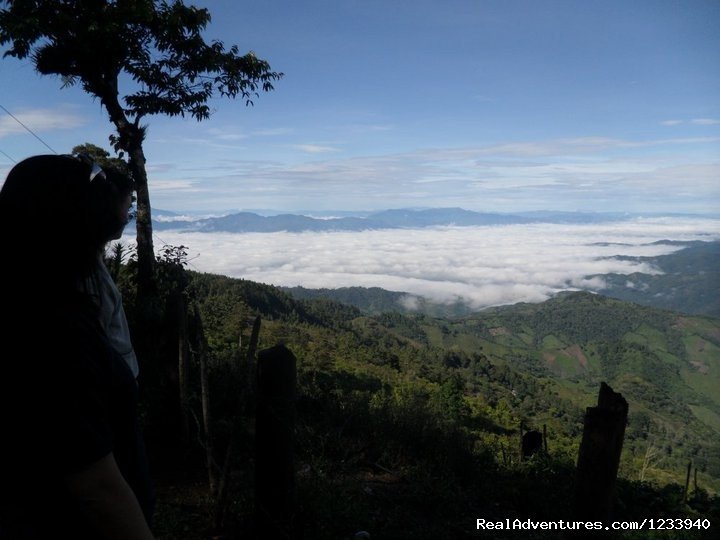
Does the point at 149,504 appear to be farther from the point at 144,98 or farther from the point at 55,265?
the point at 144,98

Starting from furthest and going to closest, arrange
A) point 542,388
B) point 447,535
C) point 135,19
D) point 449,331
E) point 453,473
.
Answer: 1. point 449,331
2. point 542,388
3. point 135,19
4. point 453,473
5. point 447,535

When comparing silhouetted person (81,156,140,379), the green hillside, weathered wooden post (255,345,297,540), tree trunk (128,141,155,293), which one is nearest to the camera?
silhouetted person (81,156,140,379)

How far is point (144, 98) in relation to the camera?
707 centimetres

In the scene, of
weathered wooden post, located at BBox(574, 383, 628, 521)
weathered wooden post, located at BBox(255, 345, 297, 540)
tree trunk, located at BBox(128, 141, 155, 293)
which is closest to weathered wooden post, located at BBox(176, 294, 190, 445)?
weathered wooden post, located at BBox(255, 345, 297, 540)

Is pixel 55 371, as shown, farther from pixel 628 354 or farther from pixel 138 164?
pixel 628 354

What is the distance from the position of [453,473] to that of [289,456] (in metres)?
2.64

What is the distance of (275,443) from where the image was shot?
3350mm

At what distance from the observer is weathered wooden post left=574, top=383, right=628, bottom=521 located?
7.52 ft

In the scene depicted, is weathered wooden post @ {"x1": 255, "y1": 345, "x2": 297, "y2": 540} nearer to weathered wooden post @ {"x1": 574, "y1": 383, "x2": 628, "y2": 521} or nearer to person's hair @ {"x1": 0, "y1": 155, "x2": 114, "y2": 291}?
weathered wooden post @ {"x1": 574, "y1": 383, "x2": 628, "y2": 521}

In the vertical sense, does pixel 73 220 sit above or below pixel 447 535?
above

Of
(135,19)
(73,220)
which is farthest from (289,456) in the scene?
(135,19)

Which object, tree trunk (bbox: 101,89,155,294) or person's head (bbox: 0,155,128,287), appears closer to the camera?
person's head (bbox: 0,155,128,287)

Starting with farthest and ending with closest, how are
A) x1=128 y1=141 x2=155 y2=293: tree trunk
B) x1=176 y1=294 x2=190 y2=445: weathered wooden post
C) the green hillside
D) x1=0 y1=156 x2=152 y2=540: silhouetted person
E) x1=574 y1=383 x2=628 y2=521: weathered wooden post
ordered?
the green hillside < x1=128 y1=141 x2=155 y2=293: tree trunk < x1=176 y1=294 x2=190 y2=445: weathered wooden post < x1=574 y1=383 x2=628 y2=521: weathered wooden post < x1=0 y1=156 x2=152 y2=540: silhouetted person

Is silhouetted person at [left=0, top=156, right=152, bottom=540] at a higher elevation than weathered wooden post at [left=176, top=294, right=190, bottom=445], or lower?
higher
